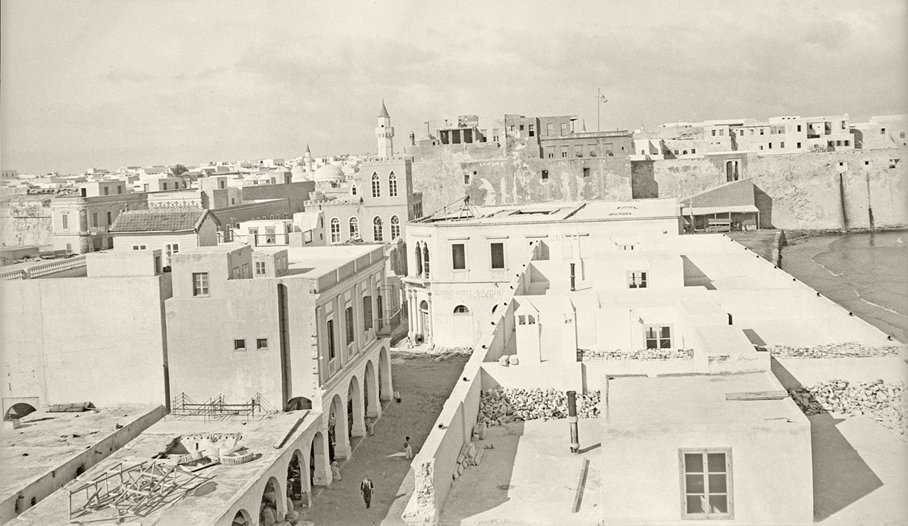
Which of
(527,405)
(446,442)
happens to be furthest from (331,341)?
(446,442)

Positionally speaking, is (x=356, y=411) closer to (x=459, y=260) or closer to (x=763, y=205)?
(x=459, y=260)

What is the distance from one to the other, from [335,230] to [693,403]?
31.8m

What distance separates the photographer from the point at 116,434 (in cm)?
1684

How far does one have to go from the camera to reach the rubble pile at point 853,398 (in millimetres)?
15852

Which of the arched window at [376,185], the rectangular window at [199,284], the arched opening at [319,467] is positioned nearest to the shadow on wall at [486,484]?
the arched opening at [319,467]

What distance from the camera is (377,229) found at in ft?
138

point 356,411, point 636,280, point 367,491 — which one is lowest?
point 367,491

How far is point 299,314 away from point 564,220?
51.4 feet

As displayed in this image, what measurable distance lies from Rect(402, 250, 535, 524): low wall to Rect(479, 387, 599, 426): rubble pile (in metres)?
0.28

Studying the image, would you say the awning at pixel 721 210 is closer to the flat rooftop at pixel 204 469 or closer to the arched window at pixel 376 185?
the arched window at pixel 376 185

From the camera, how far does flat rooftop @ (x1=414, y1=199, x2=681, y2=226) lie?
3309 cm

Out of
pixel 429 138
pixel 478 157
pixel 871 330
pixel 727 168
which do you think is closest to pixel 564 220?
pixel 871 330

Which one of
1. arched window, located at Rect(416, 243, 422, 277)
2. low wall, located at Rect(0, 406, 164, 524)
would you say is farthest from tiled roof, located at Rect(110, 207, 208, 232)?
low wall, located at Rect(0, 406, 164, 524)

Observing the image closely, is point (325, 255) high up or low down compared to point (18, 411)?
up
